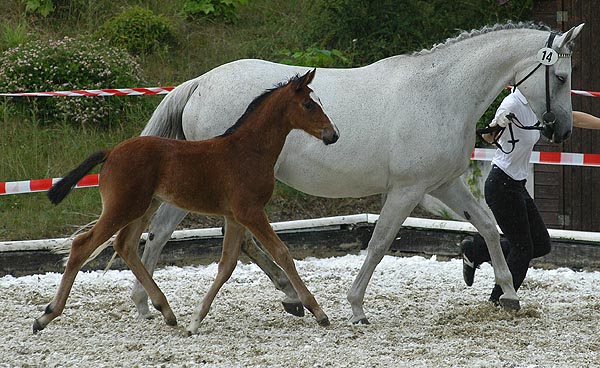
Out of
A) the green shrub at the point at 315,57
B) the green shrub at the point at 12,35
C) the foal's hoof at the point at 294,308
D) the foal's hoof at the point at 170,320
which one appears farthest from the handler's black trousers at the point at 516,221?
the green shrub at the point at 12,35

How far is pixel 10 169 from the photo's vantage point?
9883mm

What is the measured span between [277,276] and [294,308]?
258 mm

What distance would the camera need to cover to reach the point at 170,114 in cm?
675

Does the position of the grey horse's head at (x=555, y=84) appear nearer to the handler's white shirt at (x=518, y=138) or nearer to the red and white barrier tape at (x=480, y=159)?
the handler's white shirt at (x=518, y=138)

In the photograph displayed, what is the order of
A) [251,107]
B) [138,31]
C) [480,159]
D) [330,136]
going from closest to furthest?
[330,136], [251,107], [480,159], [138,31]

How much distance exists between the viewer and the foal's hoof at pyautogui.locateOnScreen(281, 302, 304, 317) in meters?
6.67

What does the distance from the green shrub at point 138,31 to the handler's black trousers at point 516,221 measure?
6.11 metres

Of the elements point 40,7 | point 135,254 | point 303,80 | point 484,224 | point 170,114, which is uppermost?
point 303,80

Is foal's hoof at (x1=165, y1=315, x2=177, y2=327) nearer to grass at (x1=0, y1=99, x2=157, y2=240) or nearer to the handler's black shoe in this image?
the handler's black shoe

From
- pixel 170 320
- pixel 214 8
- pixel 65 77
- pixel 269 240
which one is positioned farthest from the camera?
pixel 214 8

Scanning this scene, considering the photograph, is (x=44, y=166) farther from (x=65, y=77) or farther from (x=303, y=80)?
(x=303, y=80)

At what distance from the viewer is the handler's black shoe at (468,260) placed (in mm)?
7234

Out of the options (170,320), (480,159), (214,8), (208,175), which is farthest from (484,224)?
(214,8)

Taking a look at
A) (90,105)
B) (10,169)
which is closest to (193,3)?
(90,105)
